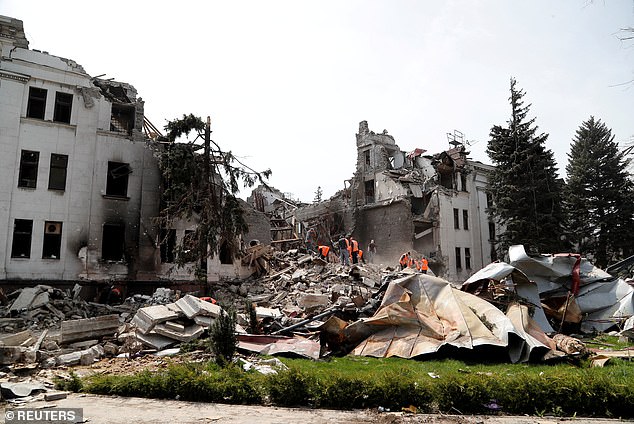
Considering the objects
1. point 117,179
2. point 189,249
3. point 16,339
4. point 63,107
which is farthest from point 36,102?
point 16,339

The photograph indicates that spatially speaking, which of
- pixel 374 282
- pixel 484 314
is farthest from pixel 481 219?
pixel 484 314


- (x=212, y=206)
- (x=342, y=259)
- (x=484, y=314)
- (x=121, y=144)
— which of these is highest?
(x=121, y=144)

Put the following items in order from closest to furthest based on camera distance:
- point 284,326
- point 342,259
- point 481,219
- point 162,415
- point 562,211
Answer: point 162,415, point 284,326, point 342,259, point 562,211, point 481,219

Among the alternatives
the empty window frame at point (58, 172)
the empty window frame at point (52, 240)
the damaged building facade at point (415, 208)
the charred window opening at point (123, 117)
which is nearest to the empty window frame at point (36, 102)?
the empty window frame at point (58, 172)

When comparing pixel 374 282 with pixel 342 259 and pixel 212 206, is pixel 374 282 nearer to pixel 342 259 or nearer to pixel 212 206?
pixel 342 259

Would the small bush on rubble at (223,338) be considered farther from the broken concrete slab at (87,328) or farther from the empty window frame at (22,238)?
the empty window frame at (22,238)

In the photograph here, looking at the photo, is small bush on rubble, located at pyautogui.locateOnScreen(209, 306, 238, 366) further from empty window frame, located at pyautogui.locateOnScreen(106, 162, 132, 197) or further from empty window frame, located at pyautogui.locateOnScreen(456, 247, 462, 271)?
empty window frame, located at pyautogui.locateOnScreen(456, 247, 462, 271)

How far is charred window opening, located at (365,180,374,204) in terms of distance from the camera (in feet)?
130

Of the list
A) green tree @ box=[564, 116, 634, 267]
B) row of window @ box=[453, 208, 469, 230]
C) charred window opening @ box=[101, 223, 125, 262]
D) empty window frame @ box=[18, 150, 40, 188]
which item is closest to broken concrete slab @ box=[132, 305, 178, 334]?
charred window opening @ box=[101, 223, 125, 262]

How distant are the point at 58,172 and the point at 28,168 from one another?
1315 mm

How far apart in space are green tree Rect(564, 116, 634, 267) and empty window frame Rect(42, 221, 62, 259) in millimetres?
31687

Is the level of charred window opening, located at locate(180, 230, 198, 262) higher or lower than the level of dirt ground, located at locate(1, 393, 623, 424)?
higher

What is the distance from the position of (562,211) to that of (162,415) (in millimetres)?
29791

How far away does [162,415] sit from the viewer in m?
6.15
